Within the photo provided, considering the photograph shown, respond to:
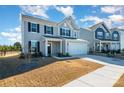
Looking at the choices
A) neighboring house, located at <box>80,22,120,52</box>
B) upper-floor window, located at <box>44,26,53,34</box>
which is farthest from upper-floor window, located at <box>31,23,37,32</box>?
neighboring house, located at <box>80,22,120,52</box>

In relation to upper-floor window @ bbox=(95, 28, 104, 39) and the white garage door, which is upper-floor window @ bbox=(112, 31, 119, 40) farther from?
the white garage door

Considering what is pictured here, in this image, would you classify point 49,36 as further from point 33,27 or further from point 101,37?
point 101,37

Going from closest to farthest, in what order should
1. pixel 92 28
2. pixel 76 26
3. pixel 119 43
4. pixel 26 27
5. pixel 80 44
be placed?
pixel 26 27 → pixel 80 44 → pixel 76 26 → pixel 92 28 → pixel 119 43

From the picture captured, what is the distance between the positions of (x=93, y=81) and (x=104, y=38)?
2389cm

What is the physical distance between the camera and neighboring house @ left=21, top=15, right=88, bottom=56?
1812 cm

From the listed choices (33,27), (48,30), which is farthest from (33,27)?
(48,30)

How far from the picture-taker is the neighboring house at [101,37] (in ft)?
94.6

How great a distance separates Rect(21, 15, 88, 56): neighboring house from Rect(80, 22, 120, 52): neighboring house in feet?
14.8

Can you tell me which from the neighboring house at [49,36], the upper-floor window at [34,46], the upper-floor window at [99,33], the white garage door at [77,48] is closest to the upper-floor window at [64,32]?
the neighboring house at [49,36]
